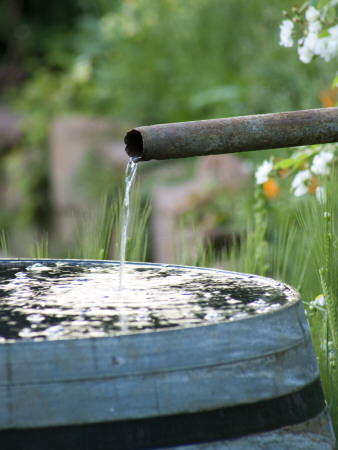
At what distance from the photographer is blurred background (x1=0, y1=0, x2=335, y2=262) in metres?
4.60

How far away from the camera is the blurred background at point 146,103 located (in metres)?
4.60

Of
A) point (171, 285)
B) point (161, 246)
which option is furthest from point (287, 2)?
point (171, 285)

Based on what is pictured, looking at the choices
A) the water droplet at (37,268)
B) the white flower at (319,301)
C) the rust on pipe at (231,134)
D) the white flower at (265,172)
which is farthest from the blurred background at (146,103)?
the rust on pipe at (231,134)

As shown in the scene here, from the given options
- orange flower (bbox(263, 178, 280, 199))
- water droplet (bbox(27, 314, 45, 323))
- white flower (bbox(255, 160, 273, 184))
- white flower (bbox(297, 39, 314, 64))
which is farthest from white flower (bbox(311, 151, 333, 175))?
orange flower (bbox(263, 178, 280, 199))

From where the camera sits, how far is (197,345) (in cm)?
79

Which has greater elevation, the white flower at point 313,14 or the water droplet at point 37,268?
the white flower at point 313,14

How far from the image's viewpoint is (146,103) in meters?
5.84

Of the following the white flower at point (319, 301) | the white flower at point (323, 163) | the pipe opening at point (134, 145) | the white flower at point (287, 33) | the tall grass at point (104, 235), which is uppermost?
the white flower at point (287, 33)

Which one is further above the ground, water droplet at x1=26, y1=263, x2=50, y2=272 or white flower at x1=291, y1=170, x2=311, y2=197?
white flower at x1=291, y1=170, x2=311, y2=197

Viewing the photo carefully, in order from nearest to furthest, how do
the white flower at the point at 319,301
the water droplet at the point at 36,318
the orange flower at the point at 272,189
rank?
the water droplet at the point at 36,318
the white flower at the point at 319,301
the orange flower at the point at 272,189

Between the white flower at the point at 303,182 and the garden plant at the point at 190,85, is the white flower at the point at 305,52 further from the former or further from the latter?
the white flower at the point at 303,182

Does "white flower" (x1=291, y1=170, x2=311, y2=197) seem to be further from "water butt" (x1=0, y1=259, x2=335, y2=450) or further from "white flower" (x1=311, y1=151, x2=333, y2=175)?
"water butt" (x1=0, y1=259, x2=335, y2=450)

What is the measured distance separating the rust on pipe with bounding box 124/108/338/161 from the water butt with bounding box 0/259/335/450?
0.65 ft

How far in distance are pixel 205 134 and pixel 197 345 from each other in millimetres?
286
